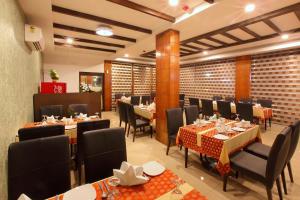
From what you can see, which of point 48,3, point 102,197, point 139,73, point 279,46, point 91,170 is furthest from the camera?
point 139,73

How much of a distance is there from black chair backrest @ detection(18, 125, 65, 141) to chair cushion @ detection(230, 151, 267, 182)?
7.35 feet

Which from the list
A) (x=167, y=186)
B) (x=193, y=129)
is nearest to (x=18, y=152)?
(x=167, y=186)

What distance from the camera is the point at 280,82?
570 cm

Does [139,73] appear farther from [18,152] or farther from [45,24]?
[18,152]

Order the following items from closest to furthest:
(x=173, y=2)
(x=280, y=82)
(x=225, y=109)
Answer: (x=173, y=2) < (x=225, y=109) < (x=280, y=82)

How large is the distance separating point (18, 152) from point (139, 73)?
8.40 meters

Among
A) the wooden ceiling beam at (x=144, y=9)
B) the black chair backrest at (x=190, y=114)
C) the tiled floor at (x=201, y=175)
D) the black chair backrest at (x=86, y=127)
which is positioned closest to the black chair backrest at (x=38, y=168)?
the black chair backrest at (x=86, y=127)

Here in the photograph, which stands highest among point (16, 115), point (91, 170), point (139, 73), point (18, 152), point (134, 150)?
point (139, 73)

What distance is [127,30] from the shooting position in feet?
14.0

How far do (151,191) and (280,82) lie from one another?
655cm

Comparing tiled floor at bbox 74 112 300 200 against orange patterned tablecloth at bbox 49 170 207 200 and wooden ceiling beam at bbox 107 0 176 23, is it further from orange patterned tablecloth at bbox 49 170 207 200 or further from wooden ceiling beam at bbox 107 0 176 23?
wooden ceiling beam at bbox 107 0 176 23

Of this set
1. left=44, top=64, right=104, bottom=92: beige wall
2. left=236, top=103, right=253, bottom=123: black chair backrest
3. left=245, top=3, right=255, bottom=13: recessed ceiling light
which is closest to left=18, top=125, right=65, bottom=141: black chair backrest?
left=245, top=3, right=255, bottom=13: recessed ceiling light

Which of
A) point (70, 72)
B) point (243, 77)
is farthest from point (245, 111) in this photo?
point (70, 72)

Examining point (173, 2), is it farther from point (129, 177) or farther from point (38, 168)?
point (38, 168)
